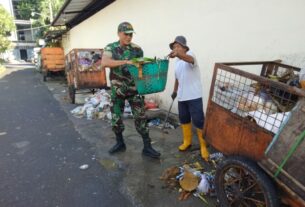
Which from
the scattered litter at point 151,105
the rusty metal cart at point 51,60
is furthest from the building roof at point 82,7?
the scattered litter at point 151,105

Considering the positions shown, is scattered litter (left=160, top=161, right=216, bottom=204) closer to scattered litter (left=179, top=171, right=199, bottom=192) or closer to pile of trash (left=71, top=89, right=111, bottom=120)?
scattered litter (left=179, top=171, right=199, bottom=192)

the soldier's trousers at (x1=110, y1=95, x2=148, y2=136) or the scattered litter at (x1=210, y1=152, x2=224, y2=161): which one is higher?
the soldier's trousers at (x1=110, y1=95, x2=148, y2=136)

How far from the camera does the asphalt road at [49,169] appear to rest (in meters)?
Answer: 3.08

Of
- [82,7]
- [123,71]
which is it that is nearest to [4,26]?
[82,7]

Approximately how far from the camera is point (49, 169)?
3803 millimetres

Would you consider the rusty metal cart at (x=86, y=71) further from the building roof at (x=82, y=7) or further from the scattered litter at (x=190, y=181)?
the scattered litter at (x=190, y=181)

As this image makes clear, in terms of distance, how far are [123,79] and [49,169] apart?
173cm

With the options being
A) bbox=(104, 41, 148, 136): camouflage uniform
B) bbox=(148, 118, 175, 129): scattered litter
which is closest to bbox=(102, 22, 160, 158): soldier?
bbox=(104, 41, 148, 136): camouflage uniform

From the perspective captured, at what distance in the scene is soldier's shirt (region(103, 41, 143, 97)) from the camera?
3648 mm

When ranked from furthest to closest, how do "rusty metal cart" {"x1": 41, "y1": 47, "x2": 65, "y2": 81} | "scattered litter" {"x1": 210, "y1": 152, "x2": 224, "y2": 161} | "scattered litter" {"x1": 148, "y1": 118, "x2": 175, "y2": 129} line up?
"rusty metal cart" {"x1": 41, "y1": 47, "x2": 65, "y2": 81}, "scattered litter" {"x1": 148, "y1": 118, "x2": 175, "y2": 129}, "scattered litter" {"x1": 210, "y1": 152, "x2": 224, "y2": 161}

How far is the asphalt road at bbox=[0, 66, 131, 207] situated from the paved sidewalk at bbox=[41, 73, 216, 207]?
14cm

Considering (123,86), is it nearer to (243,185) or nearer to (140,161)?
(140,161)

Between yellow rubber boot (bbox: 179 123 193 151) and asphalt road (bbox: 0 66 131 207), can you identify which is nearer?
asphalt road (bbox: 0 66 131 207)

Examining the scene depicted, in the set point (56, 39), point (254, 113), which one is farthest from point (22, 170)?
point (56, 39)
